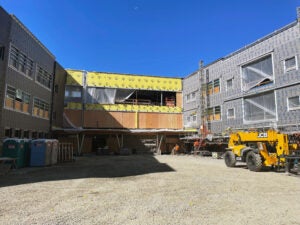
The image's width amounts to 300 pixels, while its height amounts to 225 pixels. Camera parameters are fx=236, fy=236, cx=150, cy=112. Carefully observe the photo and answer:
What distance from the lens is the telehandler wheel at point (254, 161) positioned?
12.4 m

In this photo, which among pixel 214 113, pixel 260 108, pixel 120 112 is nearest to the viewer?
pixel 260 108

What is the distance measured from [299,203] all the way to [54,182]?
8.48 metres

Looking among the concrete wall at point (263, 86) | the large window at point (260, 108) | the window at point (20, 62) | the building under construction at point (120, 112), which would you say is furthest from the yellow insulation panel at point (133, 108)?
the large window at point (260, 108)

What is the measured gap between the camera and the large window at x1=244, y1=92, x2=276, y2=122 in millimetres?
19281

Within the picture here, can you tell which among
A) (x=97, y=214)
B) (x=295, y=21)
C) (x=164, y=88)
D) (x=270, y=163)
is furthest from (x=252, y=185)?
(x=164, y=88)

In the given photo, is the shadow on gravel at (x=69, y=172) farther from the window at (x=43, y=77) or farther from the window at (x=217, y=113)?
the window at (x=217, y=113)

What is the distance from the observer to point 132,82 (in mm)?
32781

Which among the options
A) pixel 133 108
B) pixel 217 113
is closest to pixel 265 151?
pixel 217 113

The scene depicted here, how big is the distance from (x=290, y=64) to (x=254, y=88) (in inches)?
146

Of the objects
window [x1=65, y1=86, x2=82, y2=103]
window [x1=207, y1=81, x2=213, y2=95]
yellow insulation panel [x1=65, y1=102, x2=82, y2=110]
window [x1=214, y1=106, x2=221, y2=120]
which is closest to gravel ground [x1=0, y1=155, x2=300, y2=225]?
window [x1=214, y1=106, x2=221, y2=120]

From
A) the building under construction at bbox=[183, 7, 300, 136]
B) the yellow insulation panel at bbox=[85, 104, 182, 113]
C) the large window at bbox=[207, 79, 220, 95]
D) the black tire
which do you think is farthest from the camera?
the yellow insulation panel at bbox=[85, 104, 182, 113]

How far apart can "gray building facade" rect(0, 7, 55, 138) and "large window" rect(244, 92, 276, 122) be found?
1905 centimetres

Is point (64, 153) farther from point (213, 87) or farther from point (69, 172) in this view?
point (213, 87)

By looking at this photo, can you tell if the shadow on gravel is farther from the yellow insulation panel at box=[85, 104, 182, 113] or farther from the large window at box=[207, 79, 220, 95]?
the yellow insulation panel at box=[85, 104, 182, 113]
